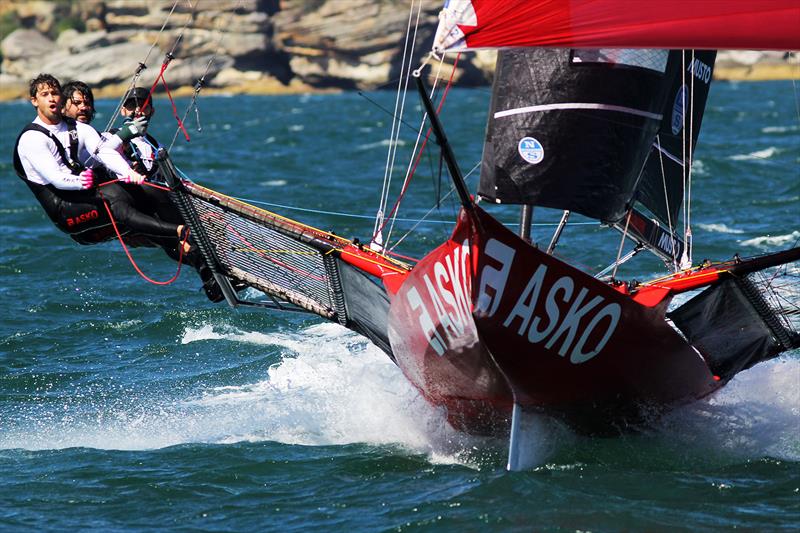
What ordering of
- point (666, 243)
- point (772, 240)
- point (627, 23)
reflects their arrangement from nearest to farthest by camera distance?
point (627, 23), point (666, 243), point (772, 240)

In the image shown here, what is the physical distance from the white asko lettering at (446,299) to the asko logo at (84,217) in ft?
6.33

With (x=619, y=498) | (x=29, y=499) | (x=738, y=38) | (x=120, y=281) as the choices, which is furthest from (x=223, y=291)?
(x=120, y=281)

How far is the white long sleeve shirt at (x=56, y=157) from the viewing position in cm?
678

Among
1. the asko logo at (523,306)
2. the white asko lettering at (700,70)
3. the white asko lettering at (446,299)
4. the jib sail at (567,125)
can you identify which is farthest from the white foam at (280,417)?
the white asko lettering at (700,70)

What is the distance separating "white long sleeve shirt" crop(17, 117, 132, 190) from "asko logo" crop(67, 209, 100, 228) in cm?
16

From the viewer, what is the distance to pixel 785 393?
7.22m

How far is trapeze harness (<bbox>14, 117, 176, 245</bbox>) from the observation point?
6848 mm

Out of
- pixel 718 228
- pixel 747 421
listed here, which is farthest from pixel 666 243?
pixel 718 228

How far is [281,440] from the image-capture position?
698 centimetres

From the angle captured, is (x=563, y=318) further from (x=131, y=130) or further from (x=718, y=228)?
(x=718, y=228)

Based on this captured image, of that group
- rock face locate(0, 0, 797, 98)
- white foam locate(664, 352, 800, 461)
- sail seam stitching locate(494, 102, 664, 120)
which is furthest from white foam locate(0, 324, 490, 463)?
rock face locate(0, 0, 797, 98)

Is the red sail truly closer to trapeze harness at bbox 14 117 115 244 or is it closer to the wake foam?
the wake foam

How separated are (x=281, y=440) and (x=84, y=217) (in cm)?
163

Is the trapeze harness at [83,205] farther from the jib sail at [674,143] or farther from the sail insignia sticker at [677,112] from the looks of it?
the sail insignia sticker at [677,112]
